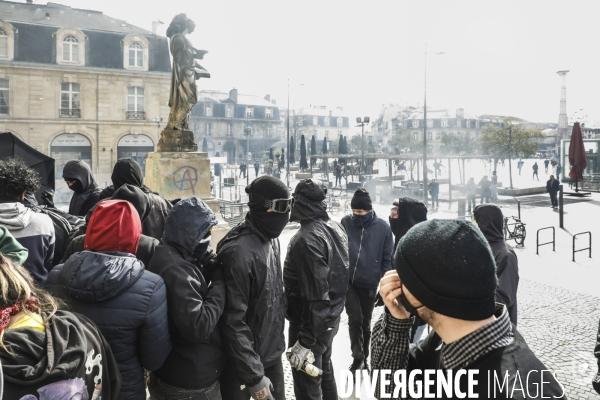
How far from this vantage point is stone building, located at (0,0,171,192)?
28125mm

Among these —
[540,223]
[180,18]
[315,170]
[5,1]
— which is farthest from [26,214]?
[315,170]

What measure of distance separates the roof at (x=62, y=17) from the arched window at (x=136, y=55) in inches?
41.1

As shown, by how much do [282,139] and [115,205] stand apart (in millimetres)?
78657

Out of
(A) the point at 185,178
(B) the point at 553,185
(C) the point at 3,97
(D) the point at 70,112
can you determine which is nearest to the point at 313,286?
(A) the point at 185,178

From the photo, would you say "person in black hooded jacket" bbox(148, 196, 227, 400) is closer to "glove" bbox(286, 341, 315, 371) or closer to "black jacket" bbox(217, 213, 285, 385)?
"black jacket" bbox(217, 213, 285, 385)

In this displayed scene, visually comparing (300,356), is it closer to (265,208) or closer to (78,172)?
(265,208)

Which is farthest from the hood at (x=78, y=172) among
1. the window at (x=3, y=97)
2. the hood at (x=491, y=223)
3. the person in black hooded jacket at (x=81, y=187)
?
the window at (x=3, y=97)

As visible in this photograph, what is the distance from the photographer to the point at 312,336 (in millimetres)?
3166

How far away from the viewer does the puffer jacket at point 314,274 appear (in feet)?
10.5

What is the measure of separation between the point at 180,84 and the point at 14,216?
5.04 metres

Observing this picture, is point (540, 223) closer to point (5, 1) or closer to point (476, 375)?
point (476, 375)

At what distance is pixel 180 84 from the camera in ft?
Answer: 24.4

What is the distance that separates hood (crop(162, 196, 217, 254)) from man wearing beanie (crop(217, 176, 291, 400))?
11.0 inches

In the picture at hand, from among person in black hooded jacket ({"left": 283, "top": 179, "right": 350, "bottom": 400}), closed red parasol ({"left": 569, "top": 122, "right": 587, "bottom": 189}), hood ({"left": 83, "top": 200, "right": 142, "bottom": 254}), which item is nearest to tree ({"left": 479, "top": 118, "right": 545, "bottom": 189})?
closed red parasol ({"left": 569, "top": 122, "right": 587, "bottom": 189})
